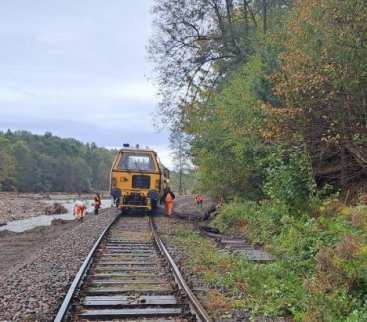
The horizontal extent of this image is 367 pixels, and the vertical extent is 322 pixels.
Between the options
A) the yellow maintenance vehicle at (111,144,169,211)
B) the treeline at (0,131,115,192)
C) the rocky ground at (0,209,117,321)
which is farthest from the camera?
the treeline at (0,131,115,192)

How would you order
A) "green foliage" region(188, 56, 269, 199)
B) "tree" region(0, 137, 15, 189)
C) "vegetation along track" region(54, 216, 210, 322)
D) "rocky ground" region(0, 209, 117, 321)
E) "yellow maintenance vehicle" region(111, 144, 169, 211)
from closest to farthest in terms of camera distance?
"vegetation along track" region(54, 216, 210, 322), "rocky ground" region(0, 209, 117, 321), "green foliage" region(188, 56, 269, 199), "yellow maintenance vehicle" region(111, 144, 169, 211), "tree" region(0, 137, 15, 189)

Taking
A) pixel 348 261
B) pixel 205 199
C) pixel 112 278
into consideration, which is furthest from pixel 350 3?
pixel 205 199

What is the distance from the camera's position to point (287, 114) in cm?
1259

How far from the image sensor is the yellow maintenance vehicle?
2383cm

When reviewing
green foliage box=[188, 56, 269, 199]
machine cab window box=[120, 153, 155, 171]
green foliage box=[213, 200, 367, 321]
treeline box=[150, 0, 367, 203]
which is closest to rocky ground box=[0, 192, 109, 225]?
machine cab window box=[120, 153, 155, 171]

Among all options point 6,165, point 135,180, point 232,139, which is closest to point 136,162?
point 135,180

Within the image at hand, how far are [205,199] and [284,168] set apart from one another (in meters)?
27.2

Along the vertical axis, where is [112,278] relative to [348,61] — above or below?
below

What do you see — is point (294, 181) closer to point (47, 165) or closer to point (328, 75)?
point (328, 75)

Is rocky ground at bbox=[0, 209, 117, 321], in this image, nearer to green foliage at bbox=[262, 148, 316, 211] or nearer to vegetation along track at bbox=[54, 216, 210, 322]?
vegetation along track at bbox=[54, 216, 210, 322]

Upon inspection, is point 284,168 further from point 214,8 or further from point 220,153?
point 214,8

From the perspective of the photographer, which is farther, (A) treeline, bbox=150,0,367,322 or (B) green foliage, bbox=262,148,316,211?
(B) green foliage, bbox=262,148,316,211

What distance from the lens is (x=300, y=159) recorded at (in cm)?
1280

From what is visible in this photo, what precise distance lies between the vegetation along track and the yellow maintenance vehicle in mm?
11174
